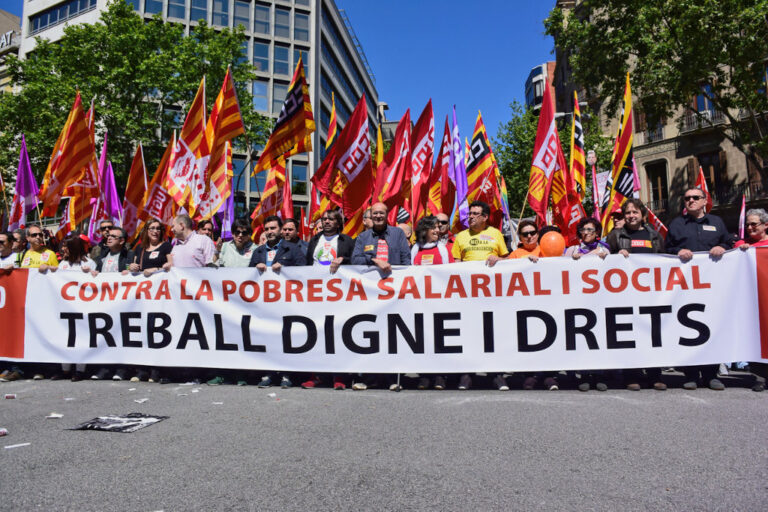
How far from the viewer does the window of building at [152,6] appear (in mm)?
39969

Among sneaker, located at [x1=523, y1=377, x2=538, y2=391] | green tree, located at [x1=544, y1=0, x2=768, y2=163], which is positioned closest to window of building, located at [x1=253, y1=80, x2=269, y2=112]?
green tree, located at [x1=544, y1=0, x2=768, y2=163]

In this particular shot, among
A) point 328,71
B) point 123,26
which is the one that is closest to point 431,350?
point 123,26

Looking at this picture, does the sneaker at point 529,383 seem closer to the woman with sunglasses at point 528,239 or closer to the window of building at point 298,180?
the woman with sunglasses at point 528,239

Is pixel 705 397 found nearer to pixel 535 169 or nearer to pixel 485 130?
pixel 535 169

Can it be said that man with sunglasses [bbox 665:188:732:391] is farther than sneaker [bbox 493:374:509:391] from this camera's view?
Yes

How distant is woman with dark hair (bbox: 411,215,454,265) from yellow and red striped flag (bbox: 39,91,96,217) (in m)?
7.18

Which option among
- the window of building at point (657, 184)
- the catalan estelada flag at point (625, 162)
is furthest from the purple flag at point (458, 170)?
the window of building at point (657, 184)

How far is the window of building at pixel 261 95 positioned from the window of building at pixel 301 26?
502 centimetres

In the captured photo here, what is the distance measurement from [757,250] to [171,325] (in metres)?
6.21

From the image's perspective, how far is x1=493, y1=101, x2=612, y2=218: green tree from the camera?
94.8ft

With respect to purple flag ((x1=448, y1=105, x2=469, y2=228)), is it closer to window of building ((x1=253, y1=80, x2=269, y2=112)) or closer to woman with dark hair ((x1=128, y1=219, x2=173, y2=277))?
woman with dark hair ((x1=128, y1=219, x2=173, y2=277))

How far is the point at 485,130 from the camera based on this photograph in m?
10.6

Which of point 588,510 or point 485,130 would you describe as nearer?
point 588,510

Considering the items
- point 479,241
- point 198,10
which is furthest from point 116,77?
point 479,241
